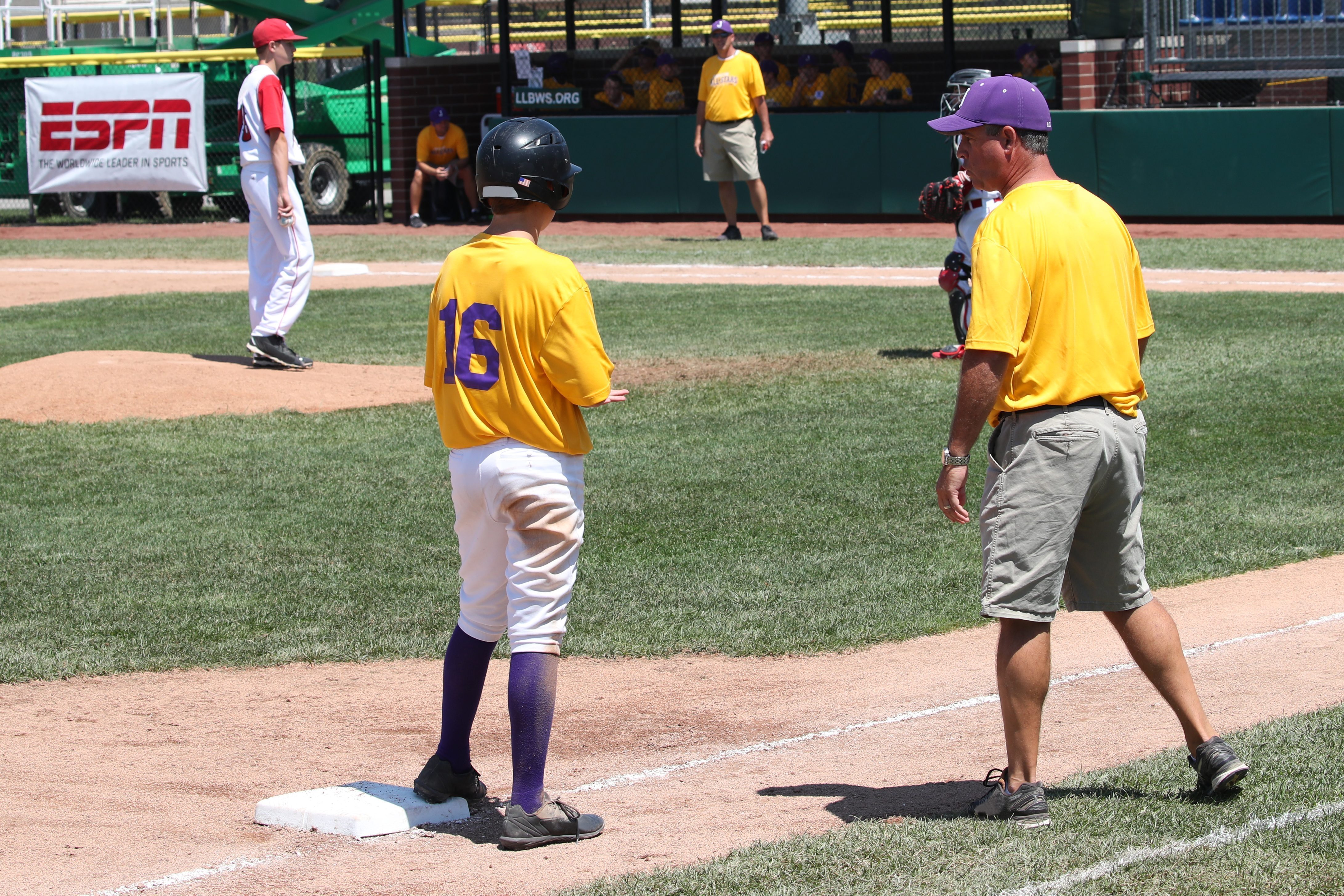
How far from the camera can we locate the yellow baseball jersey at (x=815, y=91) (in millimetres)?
22422

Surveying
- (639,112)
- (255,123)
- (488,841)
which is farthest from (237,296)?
(488,841)

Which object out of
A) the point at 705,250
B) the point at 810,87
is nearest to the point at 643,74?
the point at 810,87

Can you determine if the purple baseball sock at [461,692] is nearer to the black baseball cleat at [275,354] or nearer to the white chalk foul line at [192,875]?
the white chalk foul line at [192,875]

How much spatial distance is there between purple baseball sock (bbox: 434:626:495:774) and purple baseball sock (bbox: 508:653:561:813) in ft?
0.66

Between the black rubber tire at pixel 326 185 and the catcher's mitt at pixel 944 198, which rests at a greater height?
the black rubber tire at pixel 326 185

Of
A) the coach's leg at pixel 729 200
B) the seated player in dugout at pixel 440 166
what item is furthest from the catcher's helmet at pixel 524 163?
the seated player in dugout at pixel 440 166

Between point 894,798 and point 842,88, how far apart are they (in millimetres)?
19364

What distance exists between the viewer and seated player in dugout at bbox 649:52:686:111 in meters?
23.0

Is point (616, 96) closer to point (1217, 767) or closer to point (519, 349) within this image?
point (519, 349)

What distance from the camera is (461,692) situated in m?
4.11

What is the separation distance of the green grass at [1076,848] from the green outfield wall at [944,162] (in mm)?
16320

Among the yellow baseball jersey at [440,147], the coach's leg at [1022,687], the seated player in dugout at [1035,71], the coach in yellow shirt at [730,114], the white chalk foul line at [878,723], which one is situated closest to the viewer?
the coach's leg at [1022,687]

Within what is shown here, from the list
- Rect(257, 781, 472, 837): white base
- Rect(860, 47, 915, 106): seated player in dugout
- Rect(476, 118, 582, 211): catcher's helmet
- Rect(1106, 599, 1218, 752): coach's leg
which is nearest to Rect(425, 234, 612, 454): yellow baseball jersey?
Rect(476, 118, 582, 211): catcher's helmet

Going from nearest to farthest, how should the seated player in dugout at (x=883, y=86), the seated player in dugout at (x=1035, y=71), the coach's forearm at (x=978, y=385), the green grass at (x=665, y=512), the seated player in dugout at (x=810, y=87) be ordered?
1. the coach's forearm at (x=978, y=385)
2. the green grass at (x=665, y=512)
3. the seated player in dugout at (x=1035, y=71)
4. the seated player in dugout at (x=883, y=86)
5. the seated player in dugout at (x=810, y=87)
